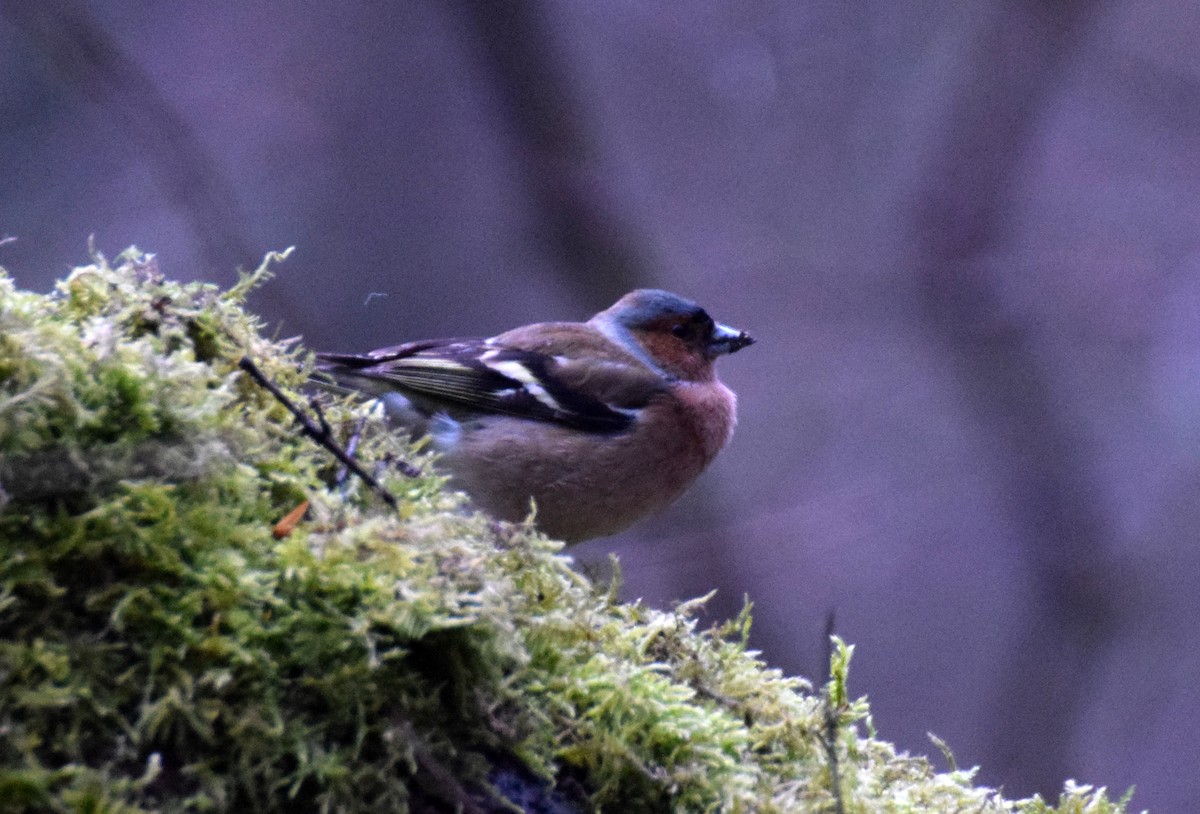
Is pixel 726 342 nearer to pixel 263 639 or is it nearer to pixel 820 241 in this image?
pixel 263 639

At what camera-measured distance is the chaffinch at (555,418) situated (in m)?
4.39

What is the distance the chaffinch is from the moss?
2.38 m

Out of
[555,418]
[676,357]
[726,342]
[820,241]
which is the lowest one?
[555,418]

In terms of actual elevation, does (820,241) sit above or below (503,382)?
above

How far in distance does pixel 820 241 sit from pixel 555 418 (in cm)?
784

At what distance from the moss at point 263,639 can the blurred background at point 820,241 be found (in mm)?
7054

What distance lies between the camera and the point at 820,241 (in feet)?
38.4

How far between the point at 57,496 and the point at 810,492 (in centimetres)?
1054

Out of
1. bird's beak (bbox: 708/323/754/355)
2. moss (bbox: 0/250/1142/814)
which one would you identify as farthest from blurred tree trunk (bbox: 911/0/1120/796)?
moss (bbox: 0/250/1142/814)

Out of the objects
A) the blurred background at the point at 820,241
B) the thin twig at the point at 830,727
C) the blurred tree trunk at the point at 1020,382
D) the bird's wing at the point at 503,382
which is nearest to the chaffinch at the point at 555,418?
the bird's wing at the point at 503,382

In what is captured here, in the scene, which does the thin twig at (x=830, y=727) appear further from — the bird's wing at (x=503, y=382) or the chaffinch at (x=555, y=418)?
the bird's wing at (x=503, y=382)

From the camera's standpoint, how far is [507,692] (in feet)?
5.31

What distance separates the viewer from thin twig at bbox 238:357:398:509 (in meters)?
1.79

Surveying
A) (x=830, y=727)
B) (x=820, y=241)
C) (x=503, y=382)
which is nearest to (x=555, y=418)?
(x=503, y=382)
